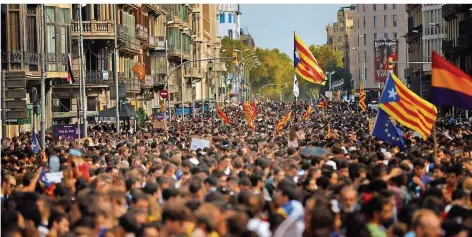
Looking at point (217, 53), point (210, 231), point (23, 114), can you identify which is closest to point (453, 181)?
point (210, 231)

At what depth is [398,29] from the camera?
199 meters

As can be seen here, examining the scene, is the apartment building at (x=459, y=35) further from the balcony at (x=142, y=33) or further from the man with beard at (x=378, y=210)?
the man with beard at (x=378, y=210)

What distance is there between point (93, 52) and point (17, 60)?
70.8ft

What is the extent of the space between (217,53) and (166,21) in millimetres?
56758

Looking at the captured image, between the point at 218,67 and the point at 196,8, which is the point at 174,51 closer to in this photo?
the point at 196,8

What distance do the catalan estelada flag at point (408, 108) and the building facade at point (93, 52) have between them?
25.0 feet

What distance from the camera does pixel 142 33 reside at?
80375mm

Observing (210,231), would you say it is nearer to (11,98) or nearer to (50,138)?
(11,98)

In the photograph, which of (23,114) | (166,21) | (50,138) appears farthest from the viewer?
(166,21)

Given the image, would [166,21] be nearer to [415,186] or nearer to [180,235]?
[415,186]

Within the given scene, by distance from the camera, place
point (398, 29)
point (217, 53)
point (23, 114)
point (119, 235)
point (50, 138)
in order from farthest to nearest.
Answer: point (398, 29) < point (217, 53) < point (50, 138) < point (23, 114) < point (119, 235)

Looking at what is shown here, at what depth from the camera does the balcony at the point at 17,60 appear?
1761 inches

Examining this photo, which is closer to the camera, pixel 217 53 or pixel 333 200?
pixel 333 200

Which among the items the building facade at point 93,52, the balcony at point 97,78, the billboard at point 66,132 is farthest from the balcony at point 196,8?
the billboard at point 66,132
